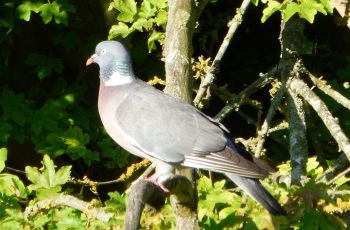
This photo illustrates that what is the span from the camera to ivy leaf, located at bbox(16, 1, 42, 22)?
15.3ft

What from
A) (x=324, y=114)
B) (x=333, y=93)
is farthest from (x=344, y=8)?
(x=324, y=114)

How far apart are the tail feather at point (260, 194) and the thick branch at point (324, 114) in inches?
28.0

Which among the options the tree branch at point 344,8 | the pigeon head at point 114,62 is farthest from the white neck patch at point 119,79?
the tree branch at point 344,8

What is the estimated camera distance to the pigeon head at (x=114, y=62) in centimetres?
378

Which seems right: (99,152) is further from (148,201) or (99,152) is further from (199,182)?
(148,201)

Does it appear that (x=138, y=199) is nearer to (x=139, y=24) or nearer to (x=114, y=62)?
(x=114, y=62)

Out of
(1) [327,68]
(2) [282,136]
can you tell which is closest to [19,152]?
(2) [282,136]

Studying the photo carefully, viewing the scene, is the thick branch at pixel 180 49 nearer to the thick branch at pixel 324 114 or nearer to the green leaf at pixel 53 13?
the thick branch at pixel 324 114

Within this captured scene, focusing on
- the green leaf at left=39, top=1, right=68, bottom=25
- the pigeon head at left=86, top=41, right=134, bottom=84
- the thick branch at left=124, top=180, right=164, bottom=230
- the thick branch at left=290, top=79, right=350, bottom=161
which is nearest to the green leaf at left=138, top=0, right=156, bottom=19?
the pigeon head at left=86, top=41, right=134, bottom=84

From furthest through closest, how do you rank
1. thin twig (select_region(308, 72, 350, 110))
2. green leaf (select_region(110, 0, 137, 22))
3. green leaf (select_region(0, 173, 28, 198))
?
green leaf (select_region(110, 0, 137, 22))
thin twig (select_region(308, 72, 350, 110))
green leaf (select_region(0, 173, 28, 198))

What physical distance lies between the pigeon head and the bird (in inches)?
2.5

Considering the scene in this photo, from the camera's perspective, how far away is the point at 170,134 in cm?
354

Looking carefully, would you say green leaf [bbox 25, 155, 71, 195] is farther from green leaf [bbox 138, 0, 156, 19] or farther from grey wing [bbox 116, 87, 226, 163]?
green leaf [bbox 138, 0, 156, 19]

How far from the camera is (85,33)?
5.25 m
